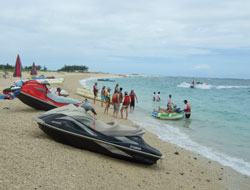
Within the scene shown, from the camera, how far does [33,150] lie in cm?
487

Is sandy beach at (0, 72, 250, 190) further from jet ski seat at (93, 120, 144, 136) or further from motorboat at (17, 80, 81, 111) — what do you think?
motorboat at (17, 80, 81, 111)

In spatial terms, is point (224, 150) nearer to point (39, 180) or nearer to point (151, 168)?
point (151, 168)

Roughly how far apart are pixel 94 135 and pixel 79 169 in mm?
1127

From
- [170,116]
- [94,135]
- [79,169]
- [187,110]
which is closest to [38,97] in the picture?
[94,135]

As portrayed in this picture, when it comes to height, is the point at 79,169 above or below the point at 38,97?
below

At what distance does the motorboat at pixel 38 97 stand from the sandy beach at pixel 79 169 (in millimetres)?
1551

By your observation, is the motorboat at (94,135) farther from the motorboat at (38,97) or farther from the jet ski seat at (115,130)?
the motorboat at (38,97)

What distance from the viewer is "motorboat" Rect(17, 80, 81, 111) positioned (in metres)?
8.93

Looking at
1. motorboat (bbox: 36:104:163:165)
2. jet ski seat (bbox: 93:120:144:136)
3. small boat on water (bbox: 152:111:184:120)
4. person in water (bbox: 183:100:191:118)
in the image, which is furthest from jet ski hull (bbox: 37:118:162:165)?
person in water (bbox: 183:100:191:118)

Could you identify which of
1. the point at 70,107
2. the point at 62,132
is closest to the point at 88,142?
the point at 62,132

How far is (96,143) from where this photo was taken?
5.62 meters

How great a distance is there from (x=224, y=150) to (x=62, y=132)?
6760 mm

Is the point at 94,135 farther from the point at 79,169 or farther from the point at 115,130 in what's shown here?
the point at 79,169

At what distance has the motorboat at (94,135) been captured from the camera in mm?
5586
